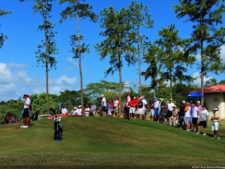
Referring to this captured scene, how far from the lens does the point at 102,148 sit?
12.3 meters

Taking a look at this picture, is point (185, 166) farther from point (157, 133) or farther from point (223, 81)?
point (223, 81)

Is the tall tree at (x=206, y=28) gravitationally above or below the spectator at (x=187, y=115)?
above

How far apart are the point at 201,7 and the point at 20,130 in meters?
23.4

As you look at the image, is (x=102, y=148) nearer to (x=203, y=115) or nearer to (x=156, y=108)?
(x=203, y=115)

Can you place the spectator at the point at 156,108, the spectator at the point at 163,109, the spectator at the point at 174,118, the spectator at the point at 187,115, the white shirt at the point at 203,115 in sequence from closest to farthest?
1. the white shirt at the point at 203,115
2. the spectator at the point at 187,115
3. the spectator at the point at 174,118
4. the spectator at the point at 163,109
5. the spectator at the point at 156,108

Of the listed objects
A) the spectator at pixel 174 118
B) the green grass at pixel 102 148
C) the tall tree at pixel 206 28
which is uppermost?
the tall tree at pixel 206 28

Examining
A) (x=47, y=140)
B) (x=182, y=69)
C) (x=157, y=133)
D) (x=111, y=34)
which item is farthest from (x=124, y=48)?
(x=47, y=140)

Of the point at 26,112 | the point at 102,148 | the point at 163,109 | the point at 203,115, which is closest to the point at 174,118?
the point at 163,109

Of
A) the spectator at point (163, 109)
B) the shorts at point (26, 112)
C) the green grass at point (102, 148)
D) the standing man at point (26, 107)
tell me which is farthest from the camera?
the spectator at point (163, 109)

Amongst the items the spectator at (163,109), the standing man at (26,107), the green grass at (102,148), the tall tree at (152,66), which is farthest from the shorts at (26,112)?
the tall tree at (152,66)

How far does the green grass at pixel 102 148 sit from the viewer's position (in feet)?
29.4

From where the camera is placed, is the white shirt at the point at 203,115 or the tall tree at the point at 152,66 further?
the tall tree at the point at 152,66

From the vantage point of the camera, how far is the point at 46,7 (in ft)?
115

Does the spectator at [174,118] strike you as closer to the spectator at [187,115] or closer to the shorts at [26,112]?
the spectator at [187,115]
